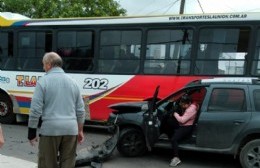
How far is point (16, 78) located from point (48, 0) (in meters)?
15.8

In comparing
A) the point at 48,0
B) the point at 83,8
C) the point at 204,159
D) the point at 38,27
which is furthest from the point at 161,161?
the point at 48,0

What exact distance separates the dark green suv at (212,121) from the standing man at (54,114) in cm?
280

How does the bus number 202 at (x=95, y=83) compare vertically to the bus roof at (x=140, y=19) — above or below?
below

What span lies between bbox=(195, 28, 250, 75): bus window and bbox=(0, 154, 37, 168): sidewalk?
4.32 metres

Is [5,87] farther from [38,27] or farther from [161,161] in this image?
[161,161]

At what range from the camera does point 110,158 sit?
8.50 meters

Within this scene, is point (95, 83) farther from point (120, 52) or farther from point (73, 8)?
point (73, 8)

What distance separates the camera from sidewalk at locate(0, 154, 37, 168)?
7473mm

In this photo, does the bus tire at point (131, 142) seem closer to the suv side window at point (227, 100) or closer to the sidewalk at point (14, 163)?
the suv side window at point (227, 100)

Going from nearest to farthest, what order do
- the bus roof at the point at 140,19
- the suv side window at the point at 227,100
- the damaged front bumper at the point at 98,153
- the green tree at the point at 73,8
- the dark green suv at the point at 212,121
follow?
the dark green suv at the point at 212,121 < the suv side window at the point at 227,100 < the damaged front bumper at the point at 98,153 < the bus roof at the point at 140,19 < the green tree at the point at 73,8

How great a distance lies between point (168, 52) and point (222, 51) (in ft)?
4.06

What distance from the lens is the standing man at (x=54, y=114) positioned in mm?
5293

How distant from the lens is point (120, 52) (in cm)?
1096

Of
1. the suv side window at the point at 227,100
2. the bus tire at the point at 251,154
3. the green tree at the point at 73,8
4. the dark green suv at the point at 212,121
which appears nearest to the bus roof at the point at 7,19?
the dark green suv at the point at 212,121
